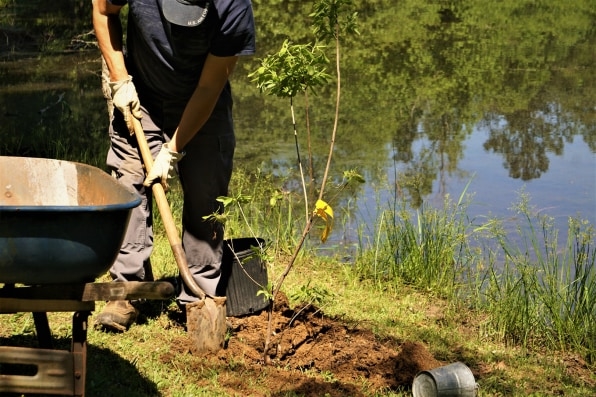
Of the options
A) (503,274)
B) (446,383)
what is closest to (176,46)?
(446,383)

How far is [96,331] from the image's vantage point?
4641mm

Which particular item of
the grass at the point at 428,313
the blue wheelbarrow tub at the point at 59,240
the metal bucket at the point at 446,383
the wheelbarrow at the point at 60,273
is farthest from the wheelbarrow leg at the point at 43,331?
the metal bucket at the point at 446,383

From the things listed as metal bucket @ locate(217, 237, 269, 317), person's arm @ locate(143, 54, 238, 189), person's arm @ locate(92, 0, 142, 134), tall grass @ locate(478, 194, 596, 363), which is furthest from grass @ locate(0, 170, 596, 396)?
person's arm @ locate(92, 0, 142, 134)

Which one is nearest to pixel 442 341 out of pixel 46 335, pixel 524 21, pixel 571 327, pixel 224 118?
pixel 571 327

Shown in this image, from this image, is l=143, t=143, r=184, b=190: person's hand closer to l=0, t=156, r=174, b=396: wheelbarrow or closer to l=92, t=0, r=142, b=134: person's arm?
l=92, t=0, r=142, b=134: person's arm

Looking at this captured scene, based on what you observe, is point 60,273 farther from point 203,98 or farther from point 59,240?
point 203,98

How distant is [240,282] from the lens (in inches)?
199

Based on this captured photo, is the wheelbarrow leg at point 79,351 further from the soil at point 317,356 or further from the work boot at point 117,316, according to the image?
the work boot at point 117,316

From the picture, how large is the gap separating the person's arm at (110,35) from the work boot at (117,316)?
1187mm

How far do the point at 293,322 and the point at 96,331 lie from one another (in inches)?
42.6

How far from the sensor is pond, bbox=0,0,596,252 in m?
8.48

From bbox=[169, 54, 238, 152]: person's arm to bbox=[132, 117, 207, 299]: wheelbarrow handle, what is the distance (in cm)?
15

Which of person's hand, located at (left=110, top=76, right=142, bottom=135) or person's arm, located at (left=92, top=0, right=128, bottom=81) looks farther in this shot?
person's arm, located at (left=92, top=0, right=128, bottom=81)

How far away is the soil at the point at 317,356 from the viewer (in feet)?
14.0
